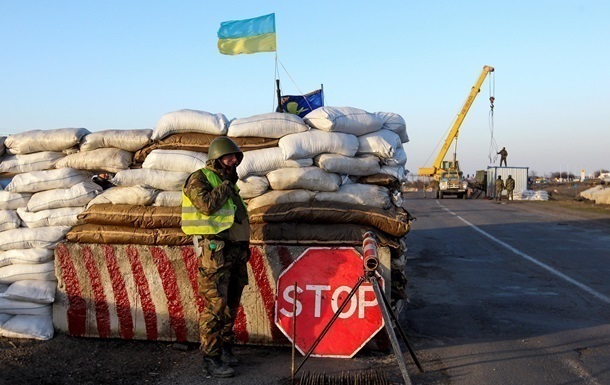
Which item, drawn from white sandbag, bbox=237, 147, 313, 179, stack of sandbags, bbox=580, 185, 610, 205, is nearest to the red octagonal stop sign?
white sandbag, bbox=237, 147, 313, 179

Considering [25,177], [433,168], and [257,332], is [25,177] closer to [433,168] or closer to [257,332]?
[257,332]

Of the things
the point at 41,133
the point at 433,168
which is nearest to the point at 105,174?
the point at 41,133

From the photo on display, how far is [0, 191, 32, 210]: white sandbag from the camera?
6.44m

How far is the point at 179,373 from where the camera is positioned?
4988 mm

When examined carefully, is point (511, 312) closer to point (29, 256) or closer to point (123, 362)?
point (123, 362)

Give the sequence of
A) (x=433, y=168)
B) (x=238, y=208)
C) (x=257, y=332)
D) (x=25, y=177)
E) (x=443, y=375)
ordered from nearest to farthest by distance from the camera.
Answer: (x=443, y=375)
(x=238, y=208)
(x=257, y=332)
(x=25, y=177)
(x=433, y=168)

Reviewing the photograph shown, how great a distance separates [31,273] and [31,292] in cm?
22

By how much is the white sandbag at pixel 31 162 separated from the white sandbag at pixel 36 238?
70 centimetres

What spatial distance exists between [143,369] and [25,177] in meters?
2.61

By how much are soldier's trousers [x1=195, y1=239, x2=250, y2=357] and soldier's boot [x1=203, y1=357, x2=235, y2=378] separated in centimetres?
5

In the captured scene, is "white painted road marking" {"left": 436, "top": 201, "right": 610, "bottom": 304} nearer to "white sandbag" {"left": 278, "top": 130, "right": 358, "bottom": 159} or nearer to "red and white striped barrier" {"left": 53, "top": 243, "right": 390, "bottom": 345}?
"white sandbag" {"left": 278, "top": 130, "right": 358, "bottom": 159}

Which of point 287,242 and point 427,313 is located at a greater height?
point 287,242

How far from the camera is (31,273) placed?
609 cm

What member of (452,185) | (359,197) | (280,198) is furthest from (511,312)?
(452,185)
